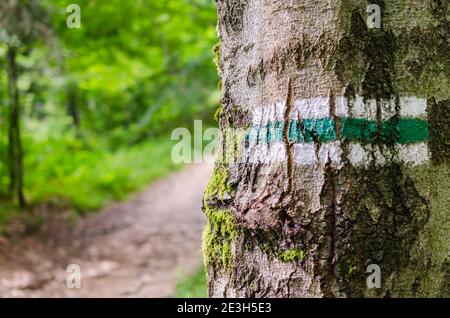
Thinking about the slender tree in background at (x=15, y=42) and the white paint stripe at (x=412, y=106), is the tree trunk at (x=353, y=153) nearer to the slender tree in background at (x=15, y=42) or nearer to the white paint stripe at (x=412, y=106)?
the white paint stripe at (x=412, y=106)

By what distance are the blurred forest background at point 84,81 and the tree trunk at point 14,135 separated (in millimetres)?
14

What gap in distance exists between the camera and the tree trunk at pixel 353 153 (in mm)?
1247

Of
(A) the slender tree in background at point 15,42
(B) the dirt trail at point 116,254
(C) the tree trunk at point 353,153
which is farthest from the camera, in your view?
(A) the slender tree in background at point 15,42

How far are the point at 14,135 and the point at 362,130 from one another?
6.31 meters

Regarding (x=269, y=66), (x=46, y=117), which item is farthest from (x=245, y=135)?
(x=46, y=117)

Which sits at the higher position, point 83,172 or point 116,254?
point 83,172

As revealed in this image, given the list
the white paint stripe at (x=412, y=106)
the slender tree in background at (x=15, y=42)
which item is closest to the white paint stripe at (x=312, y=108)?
the white paint stripe at (x=412, y=106)

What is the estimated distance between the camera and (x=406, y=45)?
4.19 ft

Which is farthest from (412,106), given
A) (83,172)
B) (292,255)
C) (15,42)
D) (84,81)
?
(84,81)

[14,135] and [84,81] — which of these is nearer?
[14,135]

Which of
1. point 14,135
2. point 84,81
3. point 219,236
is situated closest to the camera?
point 219,236

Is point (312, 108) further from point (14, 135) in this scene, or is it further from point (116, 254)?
point (14, 135)

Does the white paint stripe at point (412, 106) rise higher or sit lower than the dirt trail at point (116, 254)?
higher

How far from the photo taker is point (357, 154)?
1255 mm
